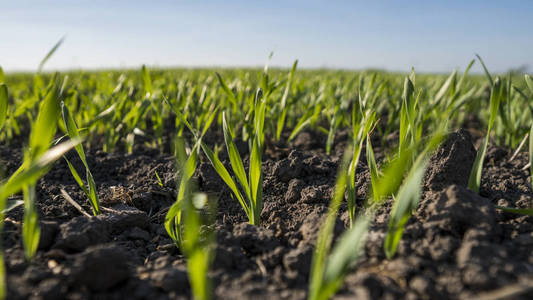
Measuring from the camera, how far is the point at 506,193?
122cm

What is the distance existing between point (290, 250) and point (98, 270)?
434mm

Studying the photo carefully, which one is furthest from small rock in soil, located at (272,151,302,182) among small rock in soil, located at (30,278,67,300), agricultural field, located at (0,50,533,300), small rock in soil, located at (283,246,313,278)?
small rock in soil, located at (30,278,67,300)

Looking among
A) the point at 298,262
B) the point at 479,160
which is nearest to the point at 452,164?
the point at 479,160

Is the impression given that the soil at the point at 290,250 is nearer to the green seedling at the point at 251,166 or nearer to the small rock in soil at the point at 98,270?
the small rock in soil at the point at 98,270

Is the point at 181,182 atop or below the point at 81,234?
atop

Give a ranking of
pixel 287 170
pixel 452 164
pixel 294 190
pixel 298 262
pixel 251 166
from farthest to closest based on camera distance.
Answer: pixel 287 170
pixel 294 190
pixel 452 164
pixel 251 166
pixel 298 262

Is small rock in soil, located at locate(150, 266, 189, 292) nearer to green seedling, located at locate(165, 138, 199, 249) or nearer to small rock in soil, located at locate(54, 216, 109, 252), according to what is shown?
green seedling, located at locate(165, 138, 199, 249)

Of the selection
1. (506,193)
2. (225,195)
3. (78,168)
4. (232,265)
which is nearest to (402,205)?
(232,265)

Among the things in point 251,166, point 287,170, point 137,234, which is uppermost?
point 251,166

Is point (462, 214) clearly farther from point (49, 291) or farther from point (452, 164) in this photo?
point (49, 291)

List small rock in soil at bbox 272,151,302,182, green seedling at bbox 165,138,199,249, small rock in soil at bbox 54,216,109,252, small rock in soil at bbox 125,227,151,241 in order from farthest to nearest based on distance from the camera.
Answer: small rock in soil at bbox 272,151,302,182 → small rock in soil at bbox 125,227,151,241 → small rock in soil at bbox 54,216,109,252 → green seedling at bbox 165,138,199,249

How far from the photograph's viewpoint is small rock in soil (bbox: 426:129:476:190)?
45.4 inches

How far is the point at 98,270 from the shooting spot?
750 millimetres

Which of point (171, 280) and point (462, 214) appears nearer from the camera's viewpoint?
point (171, 280)
